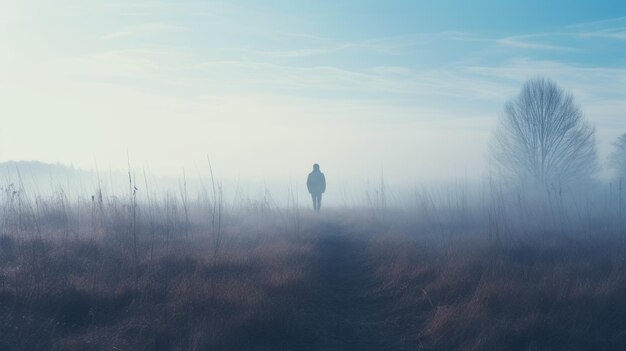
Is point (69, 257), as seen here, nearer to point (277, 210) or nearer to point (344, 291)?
point (344, 291)

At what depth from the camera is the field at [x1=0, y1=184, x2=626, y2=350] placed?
657cm

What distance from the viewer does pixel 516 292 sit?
7891 millimetres

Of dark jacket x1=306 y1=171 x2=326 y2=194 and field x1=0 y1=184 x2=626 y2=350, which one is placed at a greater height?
dark jacket x1=306 y1=171 x2=326 y2=194

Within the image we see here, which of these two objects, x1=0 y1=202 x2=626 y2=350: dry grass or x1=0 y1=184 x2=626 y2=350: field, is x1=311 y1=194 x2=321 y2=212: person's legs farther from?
x1=0 y1=202 x2=626 y2=350: dry grass

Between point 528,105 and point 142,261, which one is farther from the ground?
point 528,105

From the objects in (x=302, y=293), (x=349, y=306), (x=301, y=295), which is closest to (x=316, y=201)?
(x=349, y=306)

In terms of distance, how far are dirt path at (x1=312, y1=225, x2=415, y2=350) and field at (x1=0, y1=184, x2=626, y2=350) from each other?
29 millimetres

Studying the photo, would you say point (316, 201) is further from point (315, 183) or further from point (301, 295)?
point (301, 295)

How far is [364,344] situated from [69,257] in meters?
5.54

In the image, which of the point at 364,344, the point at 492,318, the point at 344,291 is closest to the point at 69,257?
the point at 344,291

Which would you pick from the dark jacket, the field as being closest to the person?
the dark jacket

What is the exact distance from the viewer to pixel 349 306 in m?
8.77

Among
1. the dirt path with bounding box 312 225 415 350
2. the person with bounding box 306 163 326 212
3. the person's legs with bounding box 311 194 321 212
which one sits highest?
the person with bounding box 306 163 326 212

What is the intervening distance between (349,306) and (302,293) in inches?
31.1
